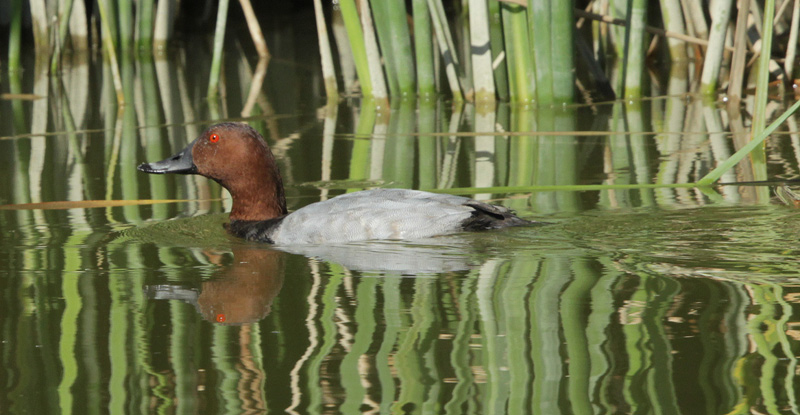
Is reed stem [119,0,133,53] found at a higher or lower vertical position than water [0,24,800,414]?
higher

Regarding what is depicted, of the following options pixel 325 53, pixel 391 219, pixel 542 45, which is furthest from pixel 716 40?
pixel 391 219

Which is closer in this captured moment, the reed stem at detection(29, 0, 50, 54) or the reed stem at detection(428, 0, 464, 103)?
the reed stem at detection(428, 0, 464, 103)

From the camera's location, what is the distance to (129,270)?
4484 mm

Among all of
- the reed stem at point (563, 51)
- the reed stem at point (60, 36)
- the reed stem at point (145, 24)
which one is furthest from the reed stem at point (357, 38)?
the reed stem at point (145, 24)

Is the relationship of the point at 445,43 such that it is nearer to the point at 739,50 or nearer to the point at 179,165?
the point at 739,50

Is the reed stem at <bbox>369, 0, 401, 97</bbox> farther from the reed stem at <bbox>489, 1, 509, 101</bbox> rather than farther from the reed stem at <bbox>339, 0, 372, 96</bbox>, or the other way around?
the reed stem at <bbox>489, 1, 509, 101</bbox>

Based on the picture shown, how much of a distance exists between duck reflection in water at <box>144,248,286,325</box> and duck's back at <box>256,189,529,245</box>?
0.26 metres

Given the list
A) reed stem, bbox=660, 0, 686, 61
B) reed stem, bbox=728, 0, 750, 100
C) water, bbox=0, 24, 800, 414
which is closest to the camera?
water, bbox=0, 24, 800, 414

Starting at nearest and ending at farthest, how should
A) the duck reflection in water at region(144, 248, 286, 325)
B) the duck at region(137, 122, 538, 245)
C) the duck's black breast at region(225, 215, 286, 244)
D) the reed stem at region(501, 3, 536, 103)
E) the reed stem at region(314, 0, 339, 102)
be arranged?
the duck reflection in water at region(144, 248, 286, 325) < the duck at region(137, 122, 538, 245) < the duck's black breast at region(225, 215, 286, 244) < the reed stem at region(314, 0, 339, 102) < the reed stem at region(501, 3, 536, 103)

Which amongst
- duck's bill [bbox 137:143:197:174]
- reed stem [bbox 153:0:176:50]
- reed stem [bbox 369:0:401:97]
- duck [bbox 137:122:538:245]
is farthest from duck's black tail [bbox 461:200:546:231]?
reed stem [bbox 153:0:176:50]

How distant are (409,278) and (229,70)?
30.2 feet

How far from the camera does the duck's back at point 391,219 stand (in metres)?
4.95

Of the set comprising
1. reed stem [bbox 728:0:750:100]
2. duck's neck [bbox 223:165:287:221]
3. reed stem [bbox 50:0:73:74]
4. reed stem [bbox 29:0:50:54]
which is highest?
reed stem [bbox 29:0:50:54]

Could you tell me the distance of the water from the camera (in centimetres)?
302
